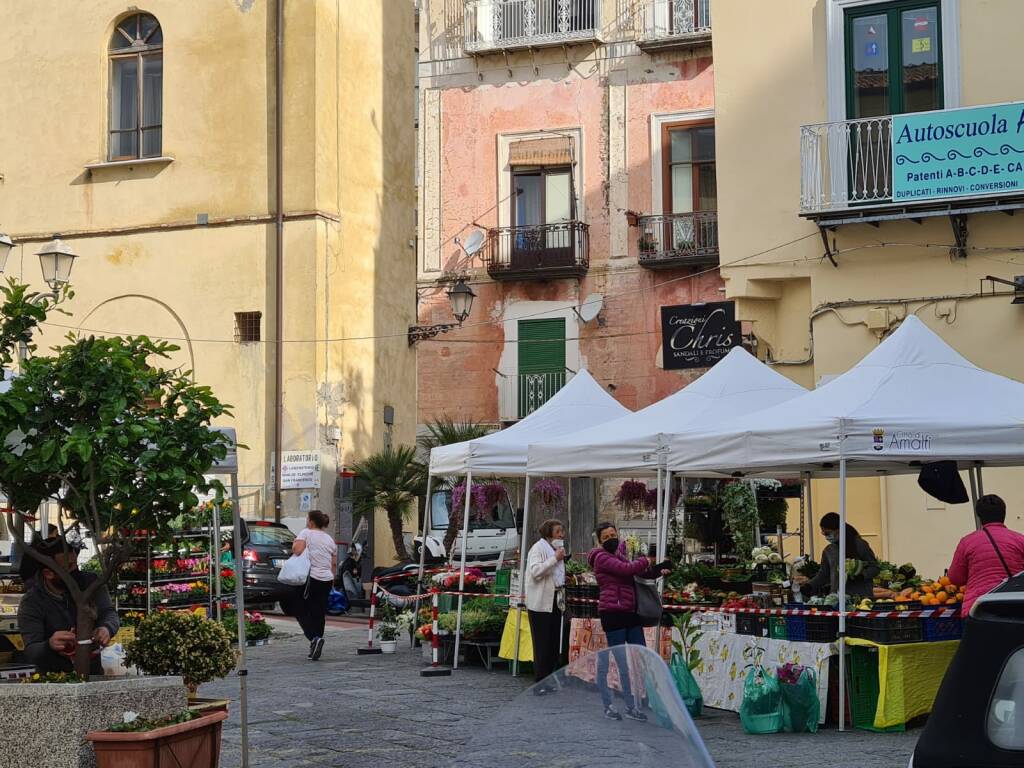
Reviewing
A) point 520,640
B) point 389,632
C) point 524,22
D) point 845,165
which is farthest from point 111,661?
point 524,22

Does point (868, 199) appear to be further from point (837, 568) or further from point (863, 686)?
point (863, 686)

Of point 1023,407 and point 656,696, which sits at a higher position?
point 1023,407

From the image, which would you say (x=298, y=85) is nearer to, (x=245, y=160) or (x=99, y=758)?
(x=245, y=160)

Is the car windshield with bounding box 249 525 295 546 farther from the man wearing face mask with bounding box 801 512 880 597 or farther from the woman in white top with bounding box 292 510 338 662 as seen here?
the man wearing face mask with bounding box 801 512 880 597

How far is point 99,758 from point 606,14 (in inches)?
1134

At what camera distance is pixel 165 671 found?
9.16 m

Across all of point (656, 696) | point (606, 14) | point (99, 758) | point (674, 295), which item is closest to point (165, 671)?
point (99, 758)

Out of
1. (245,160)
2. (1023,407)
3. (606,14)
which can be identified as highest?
(606,14)

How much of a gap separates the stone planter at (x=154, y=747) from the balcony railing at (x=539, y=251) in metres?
26.1

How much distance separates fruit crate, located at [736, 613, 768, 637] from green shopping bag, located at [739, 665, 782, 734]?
2.74 feet

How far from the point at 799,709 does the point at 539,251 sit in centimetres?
2353

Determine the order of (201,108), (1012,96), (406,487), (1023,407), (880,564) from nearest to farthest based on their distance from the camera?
(1023,407) < (880,564) < (1012,96) < (406,487) < (201,108)

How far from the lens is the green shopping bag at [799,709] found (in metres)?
11.3

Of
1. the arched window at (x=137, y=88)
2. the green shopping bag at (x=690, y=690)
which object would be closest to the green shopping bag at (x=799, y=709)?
the green shopping bag at (x=690, y=690)
